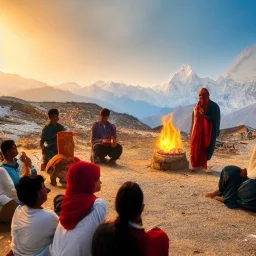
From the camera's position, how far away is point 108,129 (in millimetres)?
9906

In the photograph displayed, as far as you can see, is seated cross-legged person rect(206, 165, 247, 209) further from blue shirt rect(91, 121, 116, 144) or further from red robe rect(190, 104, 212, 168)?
blue shirt rect(91, 121, 116, 144)

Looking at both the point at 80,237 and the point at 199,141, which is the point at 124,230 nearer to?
the point at 80,237

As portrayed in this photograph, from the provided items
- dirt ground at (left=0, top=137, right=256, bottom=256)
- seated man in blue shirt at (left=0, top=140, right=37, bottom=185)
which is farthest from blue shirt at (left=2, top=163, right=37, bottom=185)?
dirt ground at (left=0, top=137, right=256, bottom=256)

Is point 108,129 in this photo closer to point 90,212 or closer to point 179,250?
point 179,250

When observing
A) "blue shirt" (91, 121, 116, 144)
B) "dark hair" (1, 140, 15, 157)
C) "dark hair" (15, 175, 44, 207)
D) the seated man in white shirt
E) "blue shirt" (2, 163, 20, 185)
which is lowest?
the seated man in white shirt

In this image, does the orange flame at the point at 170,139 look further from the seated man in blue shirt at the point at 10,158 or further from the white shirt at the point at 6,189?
the white shirt at the point at 6,189

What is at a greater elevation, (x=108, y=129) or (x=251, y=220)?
(x=108, y=129)

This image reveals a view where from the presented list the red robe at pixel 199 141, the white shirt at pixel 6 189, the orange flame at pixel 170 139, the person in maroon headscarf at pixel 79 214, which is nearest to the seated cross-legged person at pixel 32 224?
the person in maroon headscarf at pixel 79 214

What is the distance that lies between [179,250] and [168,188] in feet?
10.0

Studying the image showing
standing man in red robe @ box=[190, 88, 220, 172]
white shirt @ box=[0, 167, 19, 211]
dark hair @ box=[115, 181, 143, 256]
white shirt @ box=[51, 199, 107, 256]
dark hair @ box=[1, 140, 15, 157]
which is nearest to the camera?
dark hair @ box=[115, 181, 143, 256]

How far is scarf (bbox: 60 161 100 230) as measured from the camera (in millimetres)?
2824

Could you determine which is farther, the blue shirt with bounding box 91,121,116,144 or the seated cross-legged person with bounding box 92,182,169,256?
the blue shirt with bounding box 91,121,116,144

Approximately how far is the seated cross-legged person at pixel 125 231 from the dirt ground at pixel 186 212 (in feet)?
6.42

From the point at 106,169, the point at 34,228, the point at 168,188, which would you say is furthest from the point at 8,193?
the point at 106,169
